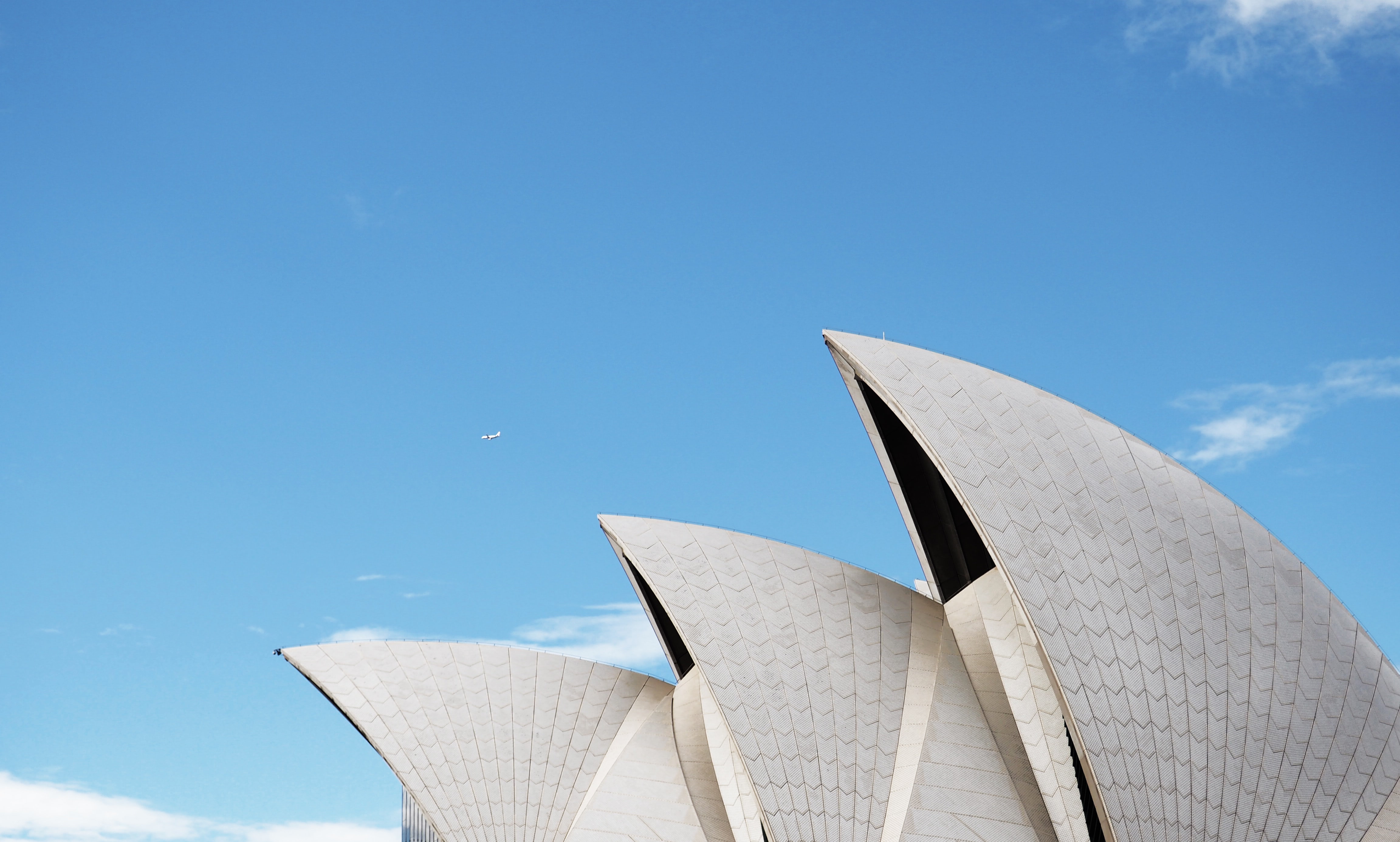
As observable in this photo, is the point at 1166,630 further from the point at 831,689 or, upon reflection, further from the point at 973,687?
the point at 831,689

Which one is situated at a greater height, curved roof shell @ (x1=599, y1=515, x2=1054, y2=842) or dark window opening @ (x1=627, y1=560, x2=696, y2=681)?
dark window opening @ (x1=627, y1=560, x2=696, y2=681)

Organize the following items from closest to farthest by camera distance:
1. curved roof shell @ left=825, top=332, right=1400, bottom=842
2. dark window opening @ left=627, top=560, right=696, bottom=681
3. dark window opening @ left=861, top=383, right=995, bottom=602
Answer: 1. curved roof shell @ left=825, top=332, right=1400, bottom=842
2. dark window opening @ left=861, top=383, right=995, bottom=602
3. dark window opening @ left=627, top=560, right=696, bottom=681

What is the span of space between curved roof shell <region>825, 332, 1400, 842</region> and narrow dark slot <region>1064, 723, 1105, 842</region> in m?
1.75

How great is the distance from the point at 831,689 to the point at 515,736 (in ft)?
28.2

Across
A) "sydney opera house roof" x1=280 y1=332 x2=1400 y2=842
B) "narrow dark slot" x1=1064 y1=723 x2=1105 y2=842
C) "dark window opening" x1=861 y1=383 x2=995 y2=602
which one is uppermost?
"dark window opening" x1=861 y1=383 x2=995 y2=602

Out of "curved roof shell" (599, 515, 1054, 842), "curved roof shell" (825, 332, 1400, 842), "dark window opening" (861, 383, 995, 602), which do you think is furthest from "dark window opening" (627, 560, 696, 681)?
"curved roof shell" (825, 332, 1400, 842)

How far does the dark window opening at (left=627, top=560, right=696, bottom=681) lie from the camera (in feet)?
104

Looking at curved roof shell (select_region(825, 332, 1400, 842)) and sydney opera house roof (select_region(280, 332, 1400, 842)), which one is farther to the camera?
sydney opera house roof (select_region(280, 332, 1400, 842))

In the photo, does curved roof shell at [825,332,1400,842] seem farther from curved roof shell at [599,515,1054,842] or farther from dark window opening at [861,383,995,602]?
curved roof shell at [599,515,1054,842]

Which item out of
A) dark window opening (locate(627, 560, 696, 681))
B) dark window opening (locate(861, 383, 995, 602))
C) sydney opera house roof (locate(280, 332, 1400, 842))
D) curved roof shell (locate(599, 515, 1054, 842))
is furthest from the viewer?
dark window opening (locate(627, 560, 696, 681))

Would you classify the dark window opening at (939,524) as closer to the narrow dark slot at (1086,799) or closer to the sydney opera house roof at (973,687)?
the sydney opera house roof at (973,687)

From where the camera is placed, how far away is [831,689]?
24859 mm

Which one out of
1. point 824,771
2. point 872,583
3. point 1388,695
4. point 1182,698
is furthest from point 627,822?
point 1388,695

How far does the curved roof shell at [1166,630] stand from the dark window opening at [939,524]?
8.21 ft
